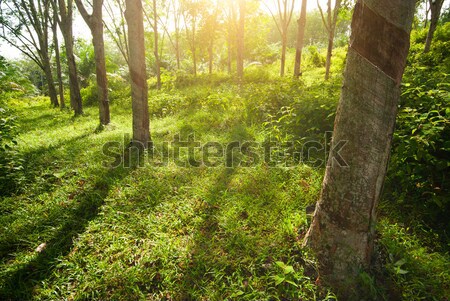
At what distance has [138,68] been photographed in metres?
4.79

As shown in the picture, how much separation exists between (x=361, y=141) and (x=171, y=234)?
91.4 inches

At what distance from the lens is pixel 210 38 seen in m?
19.8

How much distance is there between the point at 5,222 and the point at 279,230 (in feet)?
11.7

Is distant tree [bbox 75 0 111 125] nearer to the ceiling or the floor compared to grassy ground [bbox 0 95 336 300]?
nearer to the ceiling

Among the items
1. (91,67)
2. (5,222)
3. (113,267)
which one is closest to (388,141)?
(113,267)

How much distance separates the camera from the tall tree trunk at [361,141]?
1582 millimetres

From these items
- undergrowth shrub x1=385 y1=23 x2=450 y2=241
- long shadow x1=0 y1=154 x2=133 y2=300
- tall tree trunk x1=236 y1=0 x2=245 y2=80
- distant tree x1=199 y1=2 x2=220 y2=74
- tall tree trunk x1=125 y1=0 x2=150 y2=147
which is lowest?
long shadow x1=0 y1=154 x2=133 y2=300

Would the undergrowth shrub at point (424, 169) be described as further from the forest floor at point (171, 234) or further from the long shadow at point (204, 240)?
the long shadow at point (204, 240)

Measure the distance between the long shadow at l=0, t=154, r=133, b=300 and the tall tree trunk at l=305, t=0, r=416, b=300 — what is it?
2.79 metres

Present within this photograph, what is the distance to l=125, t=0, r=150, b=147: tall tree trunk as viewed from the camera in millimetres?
4580

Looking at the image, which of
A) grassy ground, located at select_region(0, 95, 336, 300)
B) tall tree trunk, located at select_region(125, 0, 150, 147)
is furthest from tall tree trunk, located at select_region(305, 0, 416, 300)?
tall tree trunk, located at select_region(125, 0, 150, 147)

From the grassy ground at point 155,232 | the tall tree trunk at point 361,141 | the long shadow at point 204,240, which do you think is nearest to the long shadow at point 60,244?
the grassy ground at point 155,232

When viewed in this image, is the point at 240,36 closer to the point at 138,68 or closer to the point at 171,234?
the point at 138,68

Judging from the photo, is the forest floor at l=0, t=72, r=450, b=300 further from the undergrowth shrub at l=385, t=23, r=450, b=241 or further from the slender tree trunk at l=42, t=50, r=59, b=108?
the slender tree trunk at l=42, t=50, r=59, b=108
